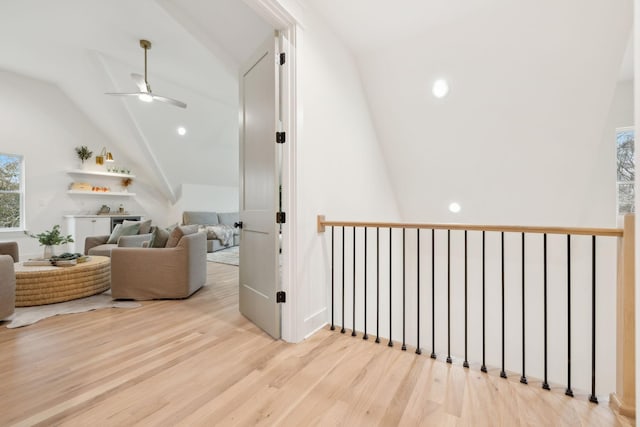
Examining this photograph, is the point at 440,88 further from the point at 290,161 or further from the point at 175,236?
the point at 175,236

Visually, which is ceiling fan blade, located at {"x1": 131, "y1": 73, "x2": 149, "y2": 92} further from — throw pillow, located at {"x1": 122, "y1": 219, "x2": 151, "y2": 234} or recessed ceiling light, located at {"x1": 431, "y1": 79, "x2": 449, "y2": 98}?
recessed ceiling light, located at {"x1": 431, "y1": 79, "x2": 449, "y2": 98}

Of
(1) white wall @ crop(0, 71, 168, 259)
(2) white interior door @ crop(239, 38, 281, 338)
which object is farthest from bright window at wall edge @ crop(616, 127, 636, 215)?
(1) white wall @ crop(0, 71, 168, 259)

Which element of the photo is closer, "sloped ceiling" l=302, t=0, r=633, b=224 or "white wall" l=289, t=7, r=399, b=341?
"white wall" l=289, t=7, r=399, b=341

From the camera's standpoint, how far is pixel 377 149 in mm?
3691

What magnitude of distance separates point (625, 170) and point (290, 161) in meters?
4.00

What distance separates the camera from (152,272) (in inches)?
123

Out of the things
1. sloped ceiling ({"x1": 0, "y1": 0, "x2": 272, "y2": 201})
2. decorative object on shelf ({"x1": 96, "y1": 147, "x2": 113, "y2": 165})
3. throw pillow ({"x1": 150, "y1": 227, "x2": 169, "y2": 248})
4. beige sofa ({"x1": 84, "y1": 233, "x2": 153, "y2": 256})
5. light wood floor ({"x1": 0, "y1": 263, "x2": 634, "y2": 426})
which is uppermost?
sloped ceiling ({"x1": 0, "y1": 0, "x2": 272, "y2": 201})

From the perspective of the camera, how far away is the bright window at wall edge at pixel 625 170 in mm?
3281

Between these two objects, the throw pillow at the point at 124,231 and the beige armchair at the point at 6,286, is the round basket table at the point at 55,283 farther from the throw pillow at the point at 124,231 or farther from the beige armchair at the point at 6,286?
the throw pillow at the point at 124,231

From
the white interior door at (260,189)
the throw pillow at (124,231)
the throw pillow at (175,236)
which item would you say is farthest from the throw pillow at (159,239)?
the throw pillow at (124,231)

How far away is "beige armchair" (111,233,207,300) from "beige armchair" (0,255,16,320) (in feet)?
2.48

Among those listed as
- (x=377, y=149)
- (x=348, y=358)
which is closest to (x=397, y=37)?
(x=377, y=149)

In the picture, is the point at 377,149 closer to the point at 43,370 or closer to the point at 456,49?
the point at 456,49

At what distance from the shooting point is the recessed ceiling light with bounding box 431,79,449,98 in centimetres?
298
